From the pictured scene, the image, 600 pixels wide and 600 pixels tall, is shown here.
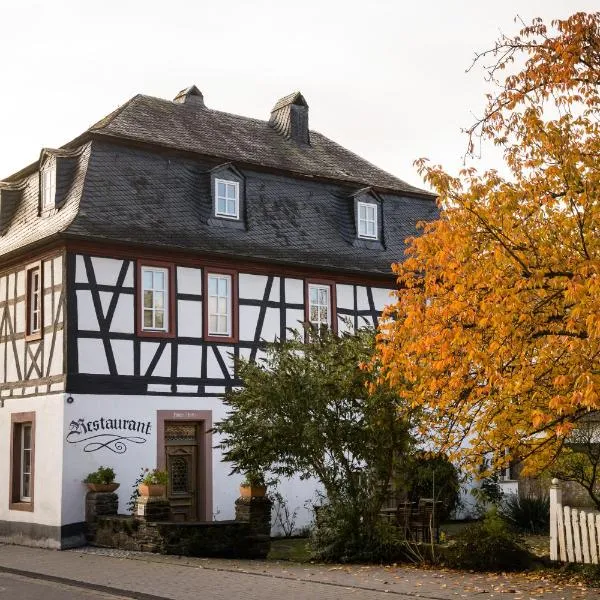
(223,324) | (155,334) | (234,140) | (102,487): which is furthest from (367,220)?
(102,487)

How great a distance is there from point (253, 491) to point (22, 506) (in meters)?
5.73

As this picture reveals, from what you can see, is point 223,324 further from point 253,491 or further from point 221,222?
point 253,491

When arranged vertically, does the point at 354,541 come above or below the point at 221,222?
below

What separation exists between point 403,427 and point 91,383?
7541mm

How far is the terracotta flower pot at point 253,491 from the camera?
66.8 feet

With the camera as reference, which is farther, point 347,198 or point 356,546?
point 347,198

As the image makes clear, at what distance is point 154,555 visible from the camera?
18859 millimetres

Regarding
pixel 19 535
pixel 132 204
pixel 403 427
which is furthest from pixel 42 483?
pixel 403 427

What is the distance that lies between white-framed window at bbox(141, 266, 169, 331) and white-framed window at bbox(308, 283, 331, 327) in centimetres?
419

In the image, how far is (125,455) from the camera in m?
22.0

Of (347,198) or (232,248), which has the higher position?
(347,198)

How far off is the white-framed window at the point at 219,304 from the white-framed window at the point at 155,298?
1200mm

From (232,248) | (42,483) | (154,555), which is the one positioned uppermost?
(232,248)

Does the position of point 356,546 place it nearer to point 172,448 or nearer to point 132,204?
point 172,448
